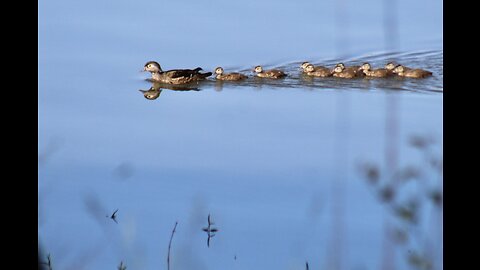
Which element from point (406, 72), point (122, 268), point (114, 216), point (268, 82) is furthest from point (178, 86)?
point (122, 268)

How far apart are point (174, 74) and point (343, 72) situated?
1.08m

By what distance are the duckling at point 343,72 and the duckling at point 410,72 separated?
270 millimetres

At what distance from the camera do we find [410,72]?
240 inches

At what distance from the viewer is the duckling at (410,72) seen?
236 inches

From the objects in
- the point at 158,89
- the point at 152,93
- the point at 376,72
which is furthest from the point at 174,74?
the point at 376,72

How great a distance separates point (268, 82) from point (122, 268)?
3.47 meters

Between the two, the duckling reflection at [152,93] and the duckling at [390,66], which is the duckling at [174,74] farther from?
the duckling at [390,66]

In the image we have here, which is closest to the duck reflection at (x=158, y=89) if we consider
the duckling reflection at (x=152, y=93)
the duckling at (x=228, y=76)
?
the duckling reflection at (x=152, y=93)

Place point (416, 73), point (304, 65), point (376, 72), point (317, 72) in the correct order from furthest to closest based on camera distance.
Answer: point (304, 65) → point (317, 72) → point (376, 72) → point (416, 73)

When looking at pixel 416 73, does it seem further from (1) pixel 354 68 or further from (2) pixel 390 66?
(1) pixel 354 68

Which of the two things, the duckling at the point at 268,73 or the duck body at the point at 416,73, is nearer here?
the duck body at the point at 416,73
